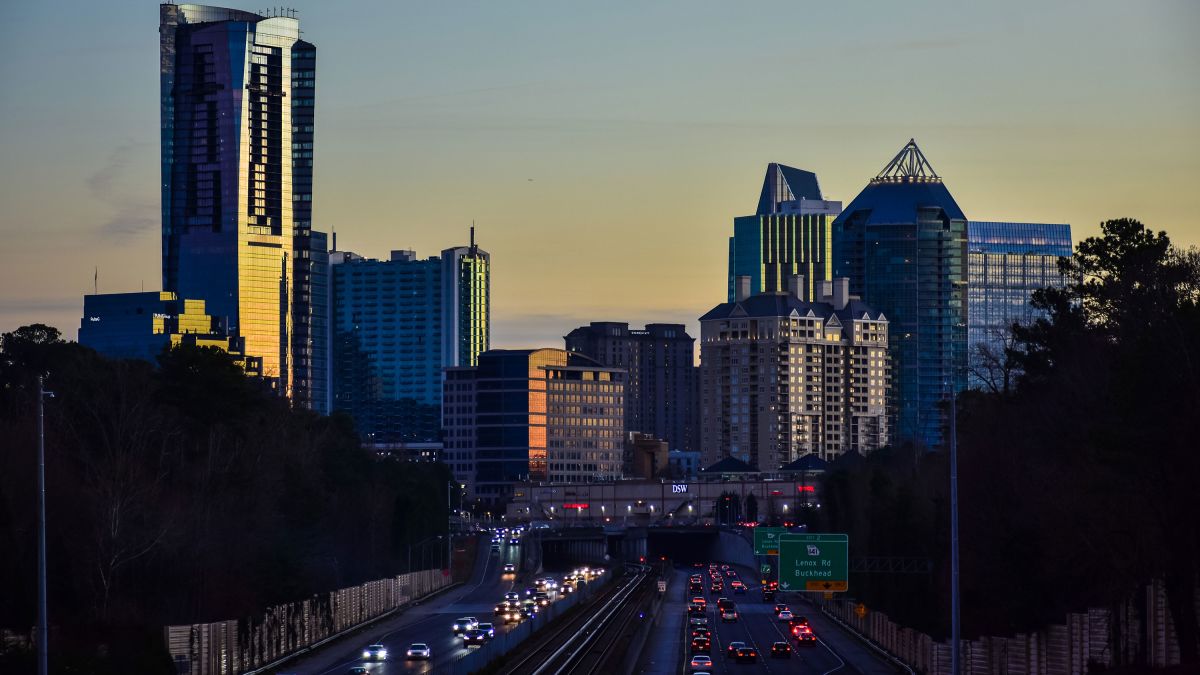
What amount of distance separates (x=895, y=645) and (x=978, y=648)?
1605 cm

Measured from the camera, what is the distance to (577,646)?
4284 inches

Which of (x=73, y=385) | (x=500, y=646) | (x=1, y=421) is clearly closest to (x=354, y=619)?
(x=73, y=385)

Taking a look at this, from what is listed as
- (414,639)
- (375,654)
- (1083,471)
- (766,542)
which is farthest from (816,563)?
(414,639)

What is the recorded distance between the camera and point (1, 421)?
108375 mm

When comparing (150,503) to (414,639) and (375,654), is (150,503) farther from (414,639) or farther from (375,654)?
(414,639)

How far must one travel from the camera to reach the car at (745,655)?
335 ft

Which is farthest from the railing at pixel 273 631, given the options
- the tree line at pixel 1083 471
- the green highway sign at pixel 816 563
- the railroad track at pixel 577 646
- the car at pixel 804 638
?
the tree line at pixel 1083 471

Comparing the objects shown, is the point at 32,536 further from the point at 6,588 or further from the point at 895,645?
the point at 895,645

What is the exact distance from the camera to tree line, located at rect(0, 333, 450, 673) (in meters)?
91.6

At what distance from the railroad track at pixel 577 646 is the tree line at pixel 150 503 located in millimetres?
15410

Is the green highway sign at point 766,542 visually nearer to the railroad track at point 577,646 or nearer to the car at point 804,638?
the car at point 804,638

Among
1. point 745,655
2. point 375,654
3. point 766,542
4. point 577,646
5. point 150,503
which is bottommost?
point 577,646

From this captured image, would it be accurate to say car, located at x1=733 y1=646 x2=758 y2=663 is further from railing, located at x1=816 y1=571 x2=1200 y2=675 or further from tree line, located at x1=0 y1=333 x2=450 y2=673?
tree line, located at x1=0 y1=333 x2=450 y2=673

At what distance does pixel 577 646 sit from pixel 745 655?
35.3 feet
